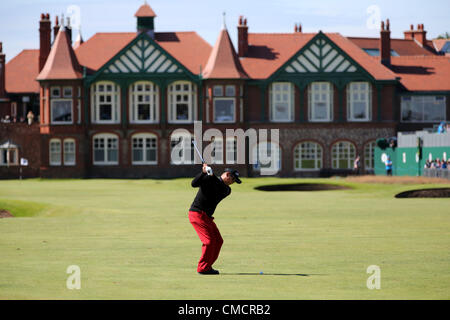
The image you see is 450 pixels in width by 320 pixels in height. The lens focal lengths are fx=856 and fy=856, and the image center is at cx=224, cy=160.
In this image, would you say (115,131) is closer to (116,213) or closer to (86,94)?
(86,94)

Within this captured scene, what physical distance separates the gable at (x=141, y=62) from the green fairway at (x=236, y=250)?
2551 cm

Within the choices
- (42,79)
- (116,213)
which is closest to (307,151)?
(42,79)

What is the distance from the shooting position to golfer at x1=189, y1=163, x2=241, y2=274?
508 inches

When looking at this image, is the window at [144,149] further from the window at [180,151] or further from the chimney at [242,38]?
the chimney at [242,38]

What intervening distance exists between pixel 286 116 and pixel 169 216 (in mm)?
32949

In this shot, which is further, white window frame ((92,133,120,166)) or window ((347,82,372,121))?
window ((347,82,372,121))

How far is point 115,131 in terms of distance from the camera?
186 feet

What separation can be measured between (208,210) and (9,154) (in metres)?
46.8

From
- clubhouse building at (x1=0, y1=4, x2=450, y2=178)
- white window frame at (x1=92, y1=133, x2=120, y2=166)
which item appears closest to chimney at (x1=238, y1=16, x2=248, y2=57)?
clubhouse building at (x1=0, y1=4, x2=450, y2=178)

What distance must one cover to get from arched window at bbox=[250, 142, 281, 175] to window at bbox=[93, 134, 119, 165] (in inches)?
360

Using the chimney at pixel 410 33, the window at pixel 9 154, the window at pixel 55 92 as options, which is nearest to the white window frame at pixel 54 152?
the window at pixel 55 92

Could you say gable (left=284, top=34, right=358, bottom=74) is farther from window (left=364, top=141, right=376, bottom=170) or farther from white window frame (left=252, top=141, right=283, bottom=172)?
window (left=364, top=141, right=376, bottom=170)

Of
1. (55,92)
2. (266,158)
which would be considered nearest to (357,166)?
(266,158)

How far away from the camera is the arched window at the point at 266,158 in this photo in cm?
5628
